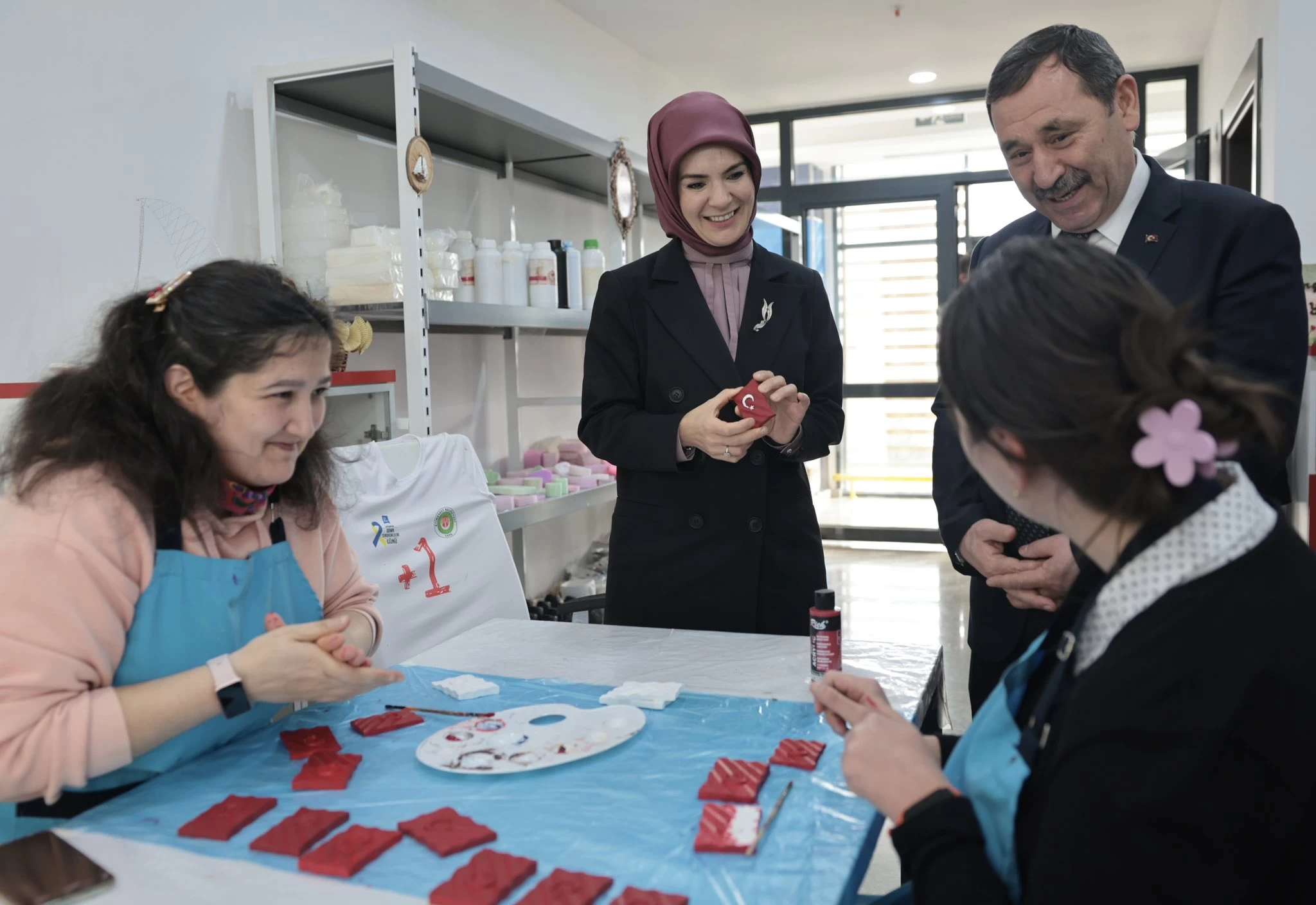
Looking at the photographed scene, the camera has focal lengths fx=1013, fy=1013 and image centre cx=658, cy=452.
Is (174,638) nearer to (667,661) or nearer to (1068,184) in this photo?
(667,661)

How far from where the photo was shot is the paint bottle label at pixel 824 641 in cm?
160

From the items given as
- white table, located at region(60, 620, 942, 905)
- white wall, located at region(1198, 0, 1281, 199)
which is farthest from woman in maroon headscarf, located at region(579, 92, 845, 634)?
white wall, located at region(1198, 0, 1281, 199)

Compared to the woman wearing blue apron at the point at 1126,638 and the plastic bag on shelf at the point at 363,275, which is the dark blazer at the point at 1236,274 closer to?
the woman wearing blue apron at the point at 1126,638

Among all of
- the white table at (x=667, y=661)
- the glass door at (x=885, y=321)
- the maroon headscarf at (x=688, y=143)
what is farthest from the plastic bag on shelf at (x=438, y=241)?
the glass door at (x=885, y=321)

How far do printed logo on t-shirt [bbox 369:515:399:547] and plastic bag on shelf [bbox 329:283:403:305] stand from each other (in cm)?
66

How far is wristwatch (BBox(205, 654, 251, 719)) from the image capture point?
3.96 feet

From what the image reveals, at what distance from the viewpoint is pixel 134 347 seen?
52.8 inches

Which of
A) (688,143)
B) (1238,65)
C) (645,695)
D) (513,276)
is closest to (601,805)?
(645,695)

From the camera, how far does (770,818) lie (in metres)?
1.12

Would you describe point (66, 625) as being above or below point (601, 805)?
above

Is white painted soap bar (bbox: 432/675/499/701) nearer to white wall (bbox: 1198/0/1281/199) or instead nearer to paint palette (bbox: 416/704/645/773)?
paint palette (bbox: 416/704/645/773)

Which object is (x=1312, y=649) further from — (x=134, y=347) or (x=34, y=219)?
(x=34, y=219)

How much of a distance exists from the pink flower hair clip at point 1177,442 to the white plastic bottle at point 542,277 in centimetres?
284

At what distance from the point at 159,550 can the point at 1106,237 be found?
1.52 meters
